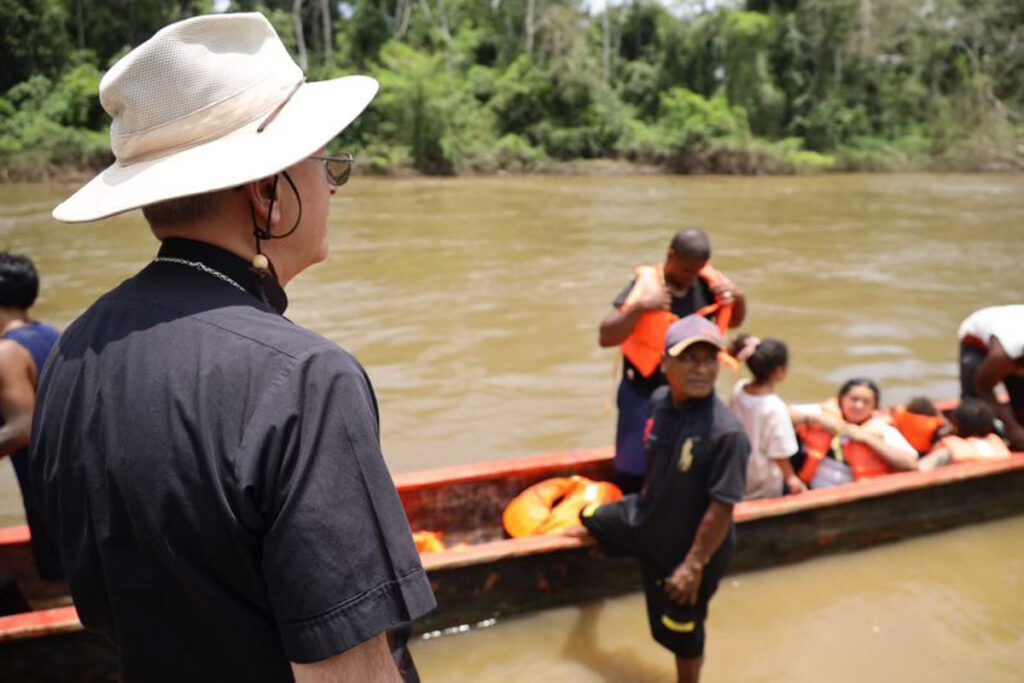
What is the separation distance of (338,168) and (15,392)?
6.67ft

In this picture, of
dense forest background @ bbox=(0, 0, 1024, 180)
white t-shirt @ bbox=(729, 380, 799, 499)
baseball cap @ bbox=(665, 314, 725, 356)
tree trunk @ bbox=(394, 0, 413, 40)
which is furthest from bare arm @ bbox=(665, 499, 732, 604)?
tree trunk @ bbox=(394, 0, 413, 40)

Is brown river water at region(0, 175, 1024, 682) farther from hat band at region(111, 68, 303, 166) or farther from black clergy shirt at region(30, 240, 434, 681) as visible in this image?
hat band at region(111, 68, 303, 166)

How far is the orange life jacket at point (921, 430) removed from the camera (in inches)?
196

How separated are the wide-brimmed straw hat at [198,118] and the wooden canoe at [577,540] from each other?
8.40 ft

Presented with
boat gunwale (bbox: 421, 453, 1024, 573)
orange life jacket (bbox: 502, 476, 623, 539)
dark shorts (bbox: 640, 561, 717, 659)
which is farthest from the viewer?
orange life jacket (bbox: 502, 476, 623, 539)

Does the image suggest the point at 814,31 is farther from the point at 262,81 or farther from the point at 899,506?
the point at 262,81

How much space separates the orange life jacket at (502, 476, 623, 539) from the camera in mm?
3971

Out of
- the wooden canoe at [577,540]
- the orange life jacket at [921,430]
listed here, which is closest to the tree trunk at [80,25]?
the wooden canoe at [577,540]

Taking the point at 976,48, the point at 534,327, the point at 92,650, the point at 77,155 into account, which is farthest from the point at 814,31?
the point at 92,650

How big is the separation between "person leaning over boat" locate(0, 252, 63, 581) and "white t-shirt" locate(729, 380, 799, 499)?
287cm

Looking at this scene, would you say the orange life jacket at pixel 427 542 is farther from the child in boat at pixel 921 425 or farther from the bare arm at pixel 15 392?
the child in boat at pixel 921 425

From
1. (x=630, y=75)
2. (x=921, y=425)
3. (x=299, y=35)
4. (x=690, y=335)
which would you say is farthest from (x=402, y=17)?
(x=690, y=335)

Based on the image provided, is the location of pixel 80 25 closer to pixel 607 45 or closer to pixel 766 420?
pixel 607 45

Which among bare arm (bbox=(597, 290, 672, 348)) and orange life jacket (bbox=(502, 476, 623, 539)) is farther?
orange life jacket (bbox=(502, 476, 623, 539))
